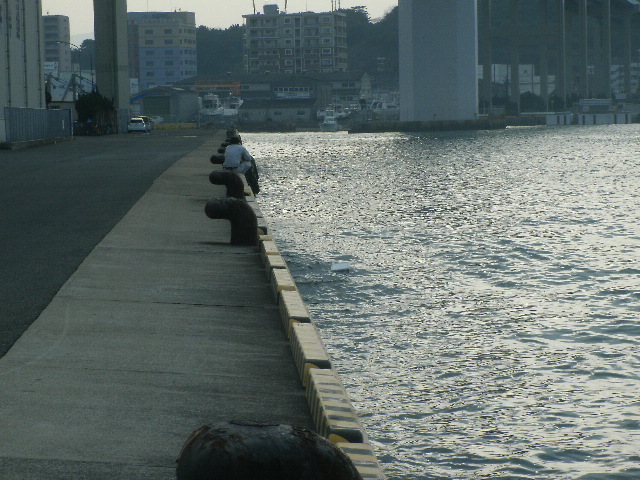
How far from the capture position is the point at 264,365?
9109 mm

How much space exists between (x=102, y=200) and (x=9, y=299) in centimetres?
1246

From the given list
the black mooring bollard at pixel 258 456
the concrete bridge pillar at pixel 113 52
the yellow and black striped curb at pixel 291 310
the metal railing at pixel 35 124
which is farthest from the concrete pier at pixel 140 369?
the concrete bridge pillar at pixel 113 52

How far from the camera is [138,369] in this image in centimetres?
855

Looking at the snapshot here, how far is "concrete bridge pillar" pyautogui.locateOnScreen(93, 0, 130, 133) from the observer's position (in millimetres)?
89000

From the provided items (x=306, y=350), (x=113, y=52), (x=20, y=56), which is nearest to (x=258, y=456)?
(x=306, y=350)

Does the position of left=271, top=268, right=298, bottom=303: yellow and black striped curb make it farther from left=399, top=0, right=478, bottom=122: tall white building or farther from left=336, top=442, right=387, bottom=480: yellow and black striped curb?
left=399, top=0, right=478, bottom=122: tall white building

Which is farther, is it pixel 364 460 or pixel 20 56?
pixel 20 56

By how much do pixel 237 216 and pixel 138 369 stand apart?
8.17 m

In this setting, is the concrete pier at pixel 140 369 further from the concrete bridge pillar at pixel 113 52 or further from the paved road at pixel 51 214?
the concrete bridge pillar at pixel 113 52

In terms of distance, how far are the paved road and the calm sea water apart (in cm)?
389

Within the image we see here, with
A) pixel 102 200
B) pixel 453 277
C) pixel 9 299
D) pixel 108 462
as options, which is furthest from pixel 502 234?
pixel 108 462

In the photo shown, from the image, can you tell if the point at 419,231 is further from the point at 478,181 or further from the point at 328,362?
the point at 478,181

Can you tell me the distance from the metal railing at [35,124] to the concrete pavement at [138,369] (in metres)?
39.2

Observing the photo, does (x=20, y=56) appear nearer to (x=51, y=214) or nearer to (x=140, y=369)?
(x=51, y=214)
